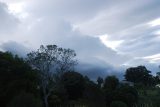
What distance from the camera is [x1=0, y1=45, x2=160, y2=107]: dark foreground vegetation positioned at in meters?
52.4

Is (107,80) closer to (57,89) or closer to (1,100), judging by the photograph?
(57,89)

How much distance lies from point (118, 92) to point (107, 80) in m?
15.7

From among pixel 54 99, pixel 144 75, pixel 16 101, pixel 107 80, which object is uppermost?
pixel 144 75

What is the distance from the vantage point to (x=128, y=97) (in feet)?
187

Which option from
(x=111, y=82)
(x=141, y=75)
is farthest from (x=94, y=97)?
(x=141, y=75)

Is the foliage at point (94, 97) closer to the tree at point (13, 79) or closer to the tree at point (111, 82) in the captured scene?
the tree at point (13, 79)

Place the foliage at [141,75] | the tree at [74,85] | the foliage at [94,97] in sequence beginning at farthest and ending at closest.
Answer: the foliage at [141,75] < the tree at [74,85] < the foliage at [94,97]

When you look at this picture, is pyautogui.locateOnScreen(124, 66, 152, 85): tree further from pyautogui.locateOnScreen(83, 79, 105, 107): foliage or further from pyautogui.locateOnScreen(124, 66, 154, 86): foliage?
pyautogui.locateOnScreen(83, 79, 105, 107): foliage

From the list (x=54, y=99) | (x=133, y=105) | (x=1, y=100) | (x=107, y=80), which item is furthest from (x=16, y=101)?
(x=107, y=80)

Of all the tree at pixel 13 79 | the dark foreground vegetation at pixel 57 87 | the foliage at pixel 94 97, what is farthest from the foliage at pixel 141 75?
the tree at pixel 13 79

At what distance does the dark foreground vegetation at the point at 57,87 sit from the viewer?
52.4 m

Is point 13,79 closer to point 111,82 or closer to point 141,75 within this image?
point 111,82

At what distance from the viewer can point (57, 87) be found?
6838 centimetres

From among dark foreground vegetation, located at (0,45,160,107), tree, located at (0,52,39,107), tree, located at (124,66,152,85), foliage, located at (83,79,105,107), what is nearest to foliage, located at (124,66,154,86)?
tree, located at (124,66,152,85)
